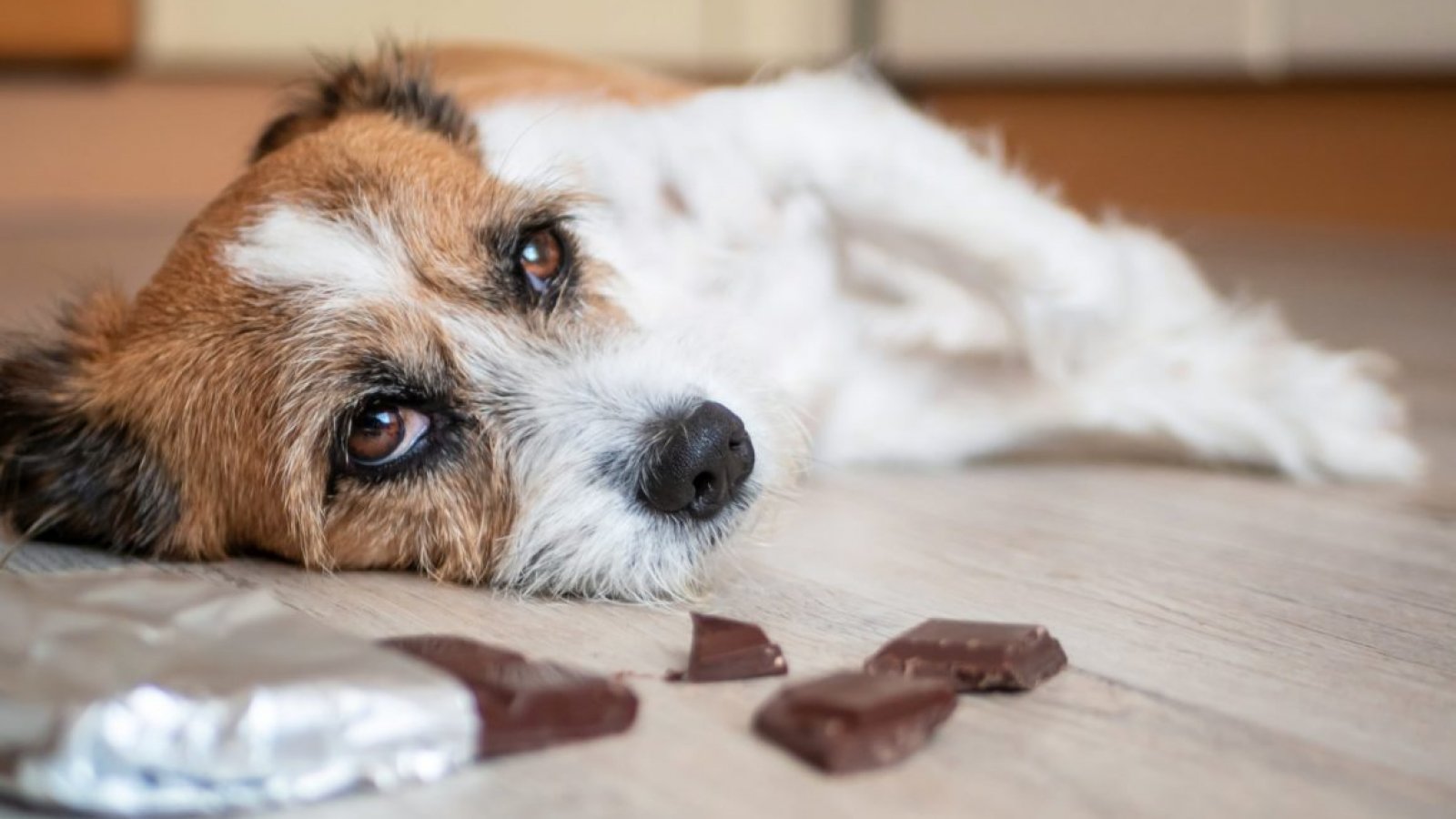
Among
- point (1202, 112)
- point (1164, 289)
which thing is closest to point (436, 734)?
point (1164, 289)

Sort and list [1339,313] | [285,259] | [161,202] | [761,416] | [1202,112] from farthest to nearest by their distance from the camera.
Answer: [161,202] → [1202,112] → [1339,313] → [761,416] → [285,259]

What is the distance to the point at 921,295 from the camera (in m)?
2.19

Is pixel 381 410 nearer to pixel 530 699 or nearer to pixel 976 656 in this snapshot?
pixel 530 699

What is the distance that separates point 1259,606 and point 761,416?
20.8 inches

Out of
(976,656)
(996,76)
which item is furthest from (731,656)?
(996,76)

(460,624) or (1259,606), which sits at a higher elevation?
A: (1259,606)

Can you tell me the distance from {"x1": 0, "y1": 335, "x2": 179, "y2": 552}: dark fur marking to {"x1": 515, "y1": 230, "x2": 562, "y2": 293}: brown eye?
42 cm

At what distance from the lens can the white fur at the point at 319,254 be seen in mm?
1505

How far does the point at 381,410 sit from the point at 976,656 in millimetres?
646

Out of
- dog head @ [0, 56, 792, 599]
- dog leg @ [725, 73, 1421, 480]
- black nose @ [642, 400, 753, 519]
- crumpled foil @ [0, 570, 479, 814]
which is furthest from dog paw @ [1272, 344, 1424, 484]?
crumpled foil @ [0, 570, 479, 814]

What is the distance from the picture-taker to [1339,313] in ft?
12.0

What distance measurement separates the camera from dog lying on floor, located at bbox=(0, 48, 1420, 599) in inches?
59.3

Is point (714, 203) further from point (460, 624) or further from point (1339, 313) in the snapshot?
point (1339, 313)

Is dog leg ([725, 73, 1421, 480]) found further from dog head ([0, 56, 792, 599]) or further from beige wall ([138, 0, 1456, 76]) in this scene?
beige wall ([138, 0, 1456, 76])
